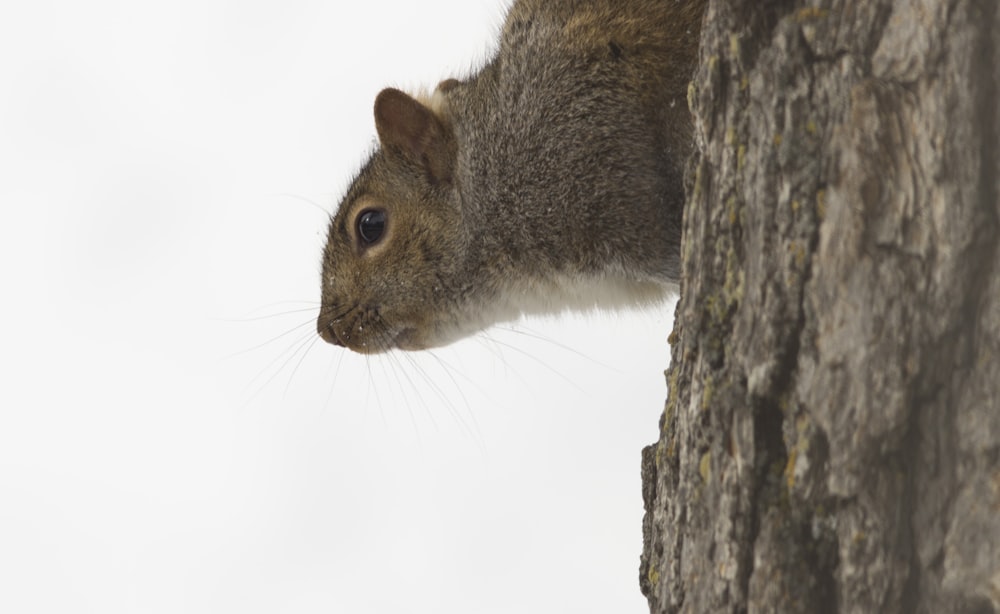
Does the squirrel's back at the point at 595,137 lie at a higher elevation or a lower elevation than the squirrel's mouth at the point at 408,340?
higher

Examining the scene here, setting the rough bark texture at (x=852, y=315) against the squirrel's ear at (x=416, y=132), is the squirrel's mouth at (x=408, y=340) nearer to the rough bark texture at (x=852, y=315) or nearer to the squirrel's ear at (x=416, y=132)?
the squirrel's ear at (x=416, y=132)

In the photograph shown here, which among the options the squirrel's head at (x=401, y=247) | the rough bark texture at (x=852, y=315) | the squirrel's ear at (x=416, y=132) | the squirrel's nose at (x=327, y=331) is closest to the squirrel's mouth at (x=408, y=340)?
the squirrel's head at (x=401, y=247)

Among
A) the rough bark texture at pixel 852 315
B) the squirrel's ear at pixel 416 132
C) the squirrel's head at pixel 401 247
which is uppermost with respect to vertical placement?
the squirrel's ear at pixel 416 132

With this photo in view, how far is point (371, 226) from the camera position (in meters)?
3.27

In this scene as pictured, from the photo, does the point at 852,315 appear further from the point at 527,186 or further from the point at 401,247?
the point at 401,247

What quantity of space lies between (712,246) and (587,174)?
889 mm

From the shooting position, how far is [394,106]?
3.10m

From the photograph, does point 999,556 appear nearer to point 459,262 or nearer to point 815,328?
point 815,328

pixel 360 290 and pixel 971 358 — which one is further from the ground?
pixel 360 290

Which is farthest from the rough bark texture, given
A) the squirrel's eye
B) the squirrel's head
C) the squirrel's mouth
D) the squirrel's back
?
the squirrel's eye

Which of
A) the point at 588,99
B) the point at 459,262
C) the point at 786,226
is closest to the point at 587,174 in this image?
the point at 588,99

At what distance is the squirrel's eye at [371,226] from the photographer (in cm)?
325

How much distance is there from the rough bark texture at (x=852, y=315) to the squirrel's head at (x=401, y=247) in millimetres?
1383

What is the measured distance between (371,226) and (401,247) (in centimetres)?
16
